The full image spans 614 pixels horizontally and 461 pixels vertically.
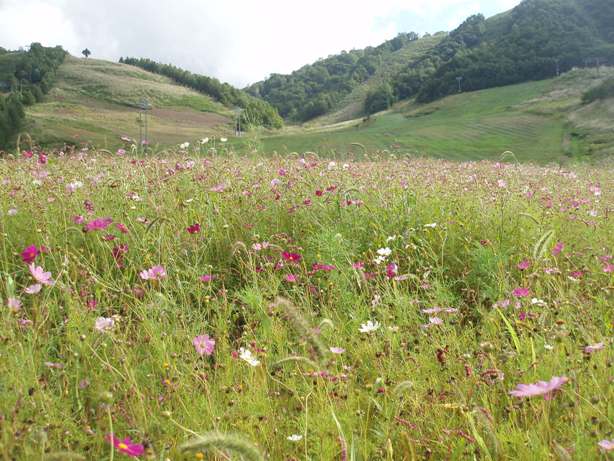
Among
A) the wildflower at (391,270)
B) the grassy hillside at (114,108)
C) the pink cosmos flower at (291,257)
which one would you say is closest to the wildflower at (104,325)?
the pink cosmos flower at (291,257)

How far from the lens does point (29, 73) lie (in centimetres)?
9144

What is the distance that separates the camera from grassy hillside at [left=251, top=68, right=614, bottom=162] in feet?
116

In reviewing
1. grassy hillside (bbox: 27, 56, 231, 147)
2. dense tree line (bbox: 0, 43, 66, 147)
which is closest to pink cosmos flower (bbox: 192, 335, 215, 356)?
grassy hillside (bbox: 27, 56, 231, 147)

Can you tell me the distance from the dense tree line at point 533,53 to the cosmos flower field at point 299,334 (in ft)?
316

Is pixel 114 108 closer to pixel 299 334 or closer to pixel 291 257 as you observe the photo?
pixel 291 257

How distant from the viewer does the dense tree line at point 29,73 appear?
69.9 metres

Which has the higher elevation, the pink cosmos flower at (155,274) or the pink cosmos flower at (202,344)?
the pink cosmos flower at (155,274)

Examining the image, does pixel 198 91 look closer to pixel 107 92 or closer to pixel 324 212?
pixel 107 92

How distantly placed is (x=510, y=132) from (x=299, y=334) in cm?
4979

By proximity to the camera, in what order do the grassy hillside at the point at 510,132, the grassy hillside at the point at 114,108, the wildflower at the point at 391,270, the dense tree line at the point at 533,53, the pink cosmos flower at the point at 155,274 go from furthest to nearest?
the dense tree line at the point at 533,53 → the grassy hillside at the point at 114,108 → the grassy hillside at the point at 510,132 → the wildflower at the point at 391,270 → the pink cosmos flower at the point at 155,274

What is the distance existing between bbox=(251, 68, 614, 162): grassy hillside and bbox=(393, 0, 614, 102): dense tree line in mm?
13459

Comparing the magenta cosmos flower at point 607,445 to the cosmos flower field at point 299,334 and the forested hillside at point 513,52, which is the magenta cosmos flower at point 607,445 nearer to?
the cosmos flower field at point 299,334

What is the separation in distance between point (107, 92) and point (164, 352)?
305 feet

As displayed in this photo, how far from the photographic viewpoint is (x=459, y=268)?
11.4 feet
